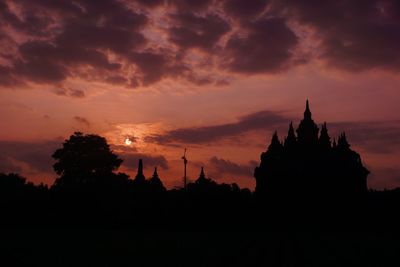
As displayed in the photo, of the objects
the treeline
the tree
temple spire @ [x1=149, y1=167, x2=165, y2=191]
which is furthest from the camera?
temple spire @ [x1=149, y1=167, x2=165, y2=191]

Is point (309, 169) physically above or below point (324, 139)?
below

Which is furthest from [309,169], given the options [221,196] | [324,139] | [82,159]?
[82,159]

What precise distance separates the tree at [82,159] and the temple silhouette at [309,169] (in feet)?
63.6

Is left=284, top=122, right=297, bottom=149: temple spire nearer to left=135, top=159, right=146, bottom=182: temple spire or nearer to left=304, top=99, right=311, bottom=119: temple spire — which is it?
left=304, top=99, right=311, bottom=119: temple spire

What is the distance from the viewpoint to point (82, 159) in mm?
68438

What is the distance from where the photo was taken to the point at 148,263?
1071 inches

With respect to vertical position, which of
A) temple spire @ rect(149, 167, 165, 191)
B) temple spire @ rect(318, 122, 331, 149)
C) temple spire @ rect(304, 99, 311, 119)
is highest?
temple spire @ rect(304, 99, 311, 119)

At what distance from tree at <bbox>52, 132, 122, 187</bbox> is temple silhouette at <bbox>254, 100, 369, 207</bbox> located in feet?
63.6

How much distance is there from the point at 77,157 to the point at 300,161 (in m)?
26.8

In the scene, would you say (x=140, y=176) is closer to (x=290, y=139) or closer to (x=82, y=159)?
(x=82, y=159)

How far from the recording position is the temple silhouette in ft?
225

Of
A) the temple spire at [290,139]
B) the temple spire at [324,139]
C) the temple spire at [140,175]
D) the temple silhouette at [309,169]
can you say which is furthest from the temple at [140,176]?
the temple spire at [324,139]

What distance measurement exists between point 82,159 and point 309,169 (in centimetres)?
2717

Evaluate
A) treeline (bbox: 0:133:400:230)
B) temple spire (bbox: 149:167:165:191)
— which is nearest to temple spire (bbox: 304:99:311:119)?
treeline (bbox: 0:133:400:230)
